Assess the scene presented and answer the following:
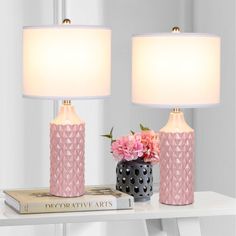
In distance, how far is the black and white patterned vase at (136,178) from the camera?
6.38 feet

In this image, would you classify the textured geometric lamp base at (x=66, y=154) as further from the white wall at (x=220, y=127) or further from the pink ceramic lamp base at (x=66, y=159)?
the white wall at (x=220, y=127)

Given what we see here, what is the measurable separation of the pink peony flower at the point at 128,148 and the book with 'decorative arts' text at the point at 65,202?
97 millimetres

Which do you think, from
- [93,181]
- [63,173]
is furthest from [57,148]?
[93,181]

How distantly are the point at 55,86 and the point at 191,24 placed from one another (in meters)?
1.00

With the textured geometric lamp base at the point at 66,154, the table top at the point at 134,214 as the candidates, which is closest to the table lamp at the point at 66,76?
the textured geometric lamp base at the point at 66,154

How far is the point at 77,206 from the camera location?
185cm

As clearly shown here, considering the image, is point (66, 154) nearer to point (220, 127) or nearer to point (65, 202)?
point (65, 202)

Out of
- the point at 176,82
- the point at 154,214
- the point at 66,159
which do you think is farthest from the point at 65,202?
the point at 176,82

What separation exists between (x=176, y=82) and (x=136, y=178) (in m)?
0.28

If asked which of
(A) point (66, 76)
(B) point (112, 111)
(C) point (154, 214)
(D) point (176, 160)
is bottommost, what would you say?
(C) point (154, 214)

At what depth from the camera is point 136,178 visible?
1.94 m

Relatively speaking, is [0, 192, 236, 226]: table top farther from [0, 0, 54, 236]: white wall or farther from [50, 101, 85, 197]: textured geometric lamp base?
[0, 0, 54, 236]: white wall

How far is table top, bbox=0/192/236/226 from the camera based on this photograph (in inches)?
70.3

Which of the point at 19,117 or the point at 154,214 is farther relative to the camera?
the point at 19,117
